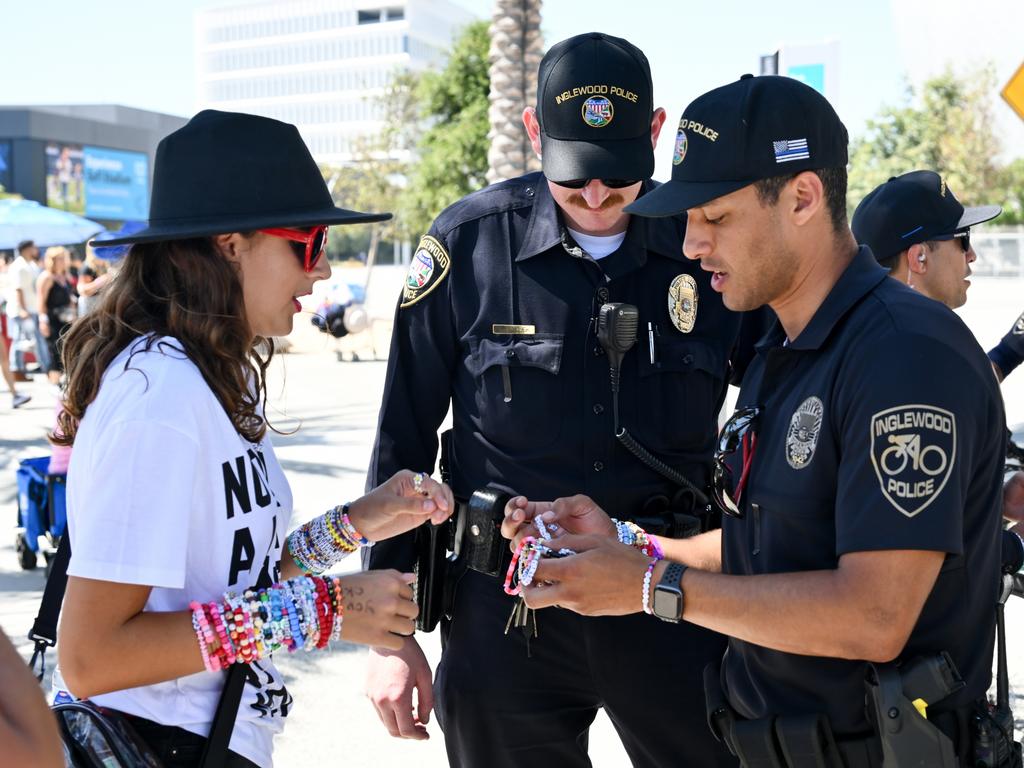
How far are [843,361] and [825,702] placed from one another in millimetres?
643

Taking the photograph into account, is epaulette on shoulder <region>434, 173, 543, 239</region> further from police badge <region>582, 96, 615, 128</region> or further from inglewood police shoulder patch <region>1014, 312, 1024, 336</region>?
inglewood police shoulder patch <region>1014, 312, 1024, 336</region>

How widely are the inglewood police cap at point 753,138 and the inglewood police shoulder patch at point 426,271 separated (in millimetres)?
946

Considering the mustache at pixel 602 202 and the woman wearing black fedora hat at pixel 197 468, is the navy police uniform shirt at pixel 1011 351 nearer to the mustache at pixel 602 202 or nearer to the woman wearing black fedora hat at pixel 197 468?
the mustache at pixel 602 202

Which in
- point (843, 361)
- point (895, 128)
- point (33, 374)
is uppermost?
point (895, 128)

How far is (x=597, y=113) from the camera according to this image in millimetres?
2873

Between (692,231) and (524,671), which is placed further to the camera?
(524,671)

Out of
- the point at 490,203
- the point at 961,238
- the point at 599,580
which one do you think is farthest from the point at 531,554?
the point at 961,238

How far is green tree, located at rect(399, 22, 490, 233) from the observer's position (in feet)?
99.3

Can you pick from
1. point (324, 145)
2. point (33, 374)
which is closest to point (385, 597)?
point (33, 374)

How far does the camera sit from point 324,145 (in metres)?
131

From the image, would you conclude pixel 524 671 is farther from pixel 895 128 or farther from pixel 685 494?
pixel 895 128

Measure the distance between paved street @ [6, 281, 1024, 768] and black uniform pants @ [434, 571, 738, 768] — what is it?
97 cm

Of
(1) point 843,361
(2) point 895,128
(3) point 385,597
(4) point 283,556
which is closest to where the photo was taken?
(1) point 843,361

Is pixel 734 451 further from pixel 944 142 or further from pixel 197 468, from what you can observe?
pixel 944 142
